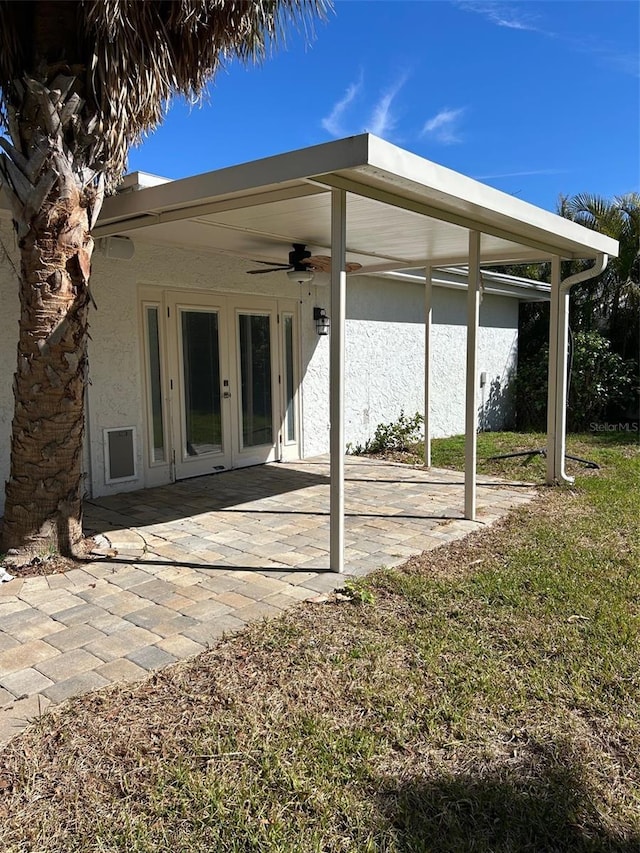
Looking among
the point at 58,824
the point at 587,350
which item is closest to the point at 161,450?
the point at 58,824

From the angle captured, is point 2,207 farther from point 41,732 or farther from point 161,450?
point 41,732

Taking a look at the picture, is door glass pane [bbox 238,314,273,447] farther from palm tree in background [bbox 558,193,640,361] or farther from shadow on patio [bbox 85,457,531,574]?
palm tree in background [bbox 558,193,640,361]

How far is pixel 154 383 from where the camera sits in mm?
7809

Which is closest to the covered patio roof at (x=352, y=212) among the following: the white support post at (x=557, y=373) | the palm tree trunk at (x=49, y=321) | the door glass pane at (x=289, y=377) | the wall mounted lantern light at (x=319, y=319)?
the white support post at (x=557, y=373)

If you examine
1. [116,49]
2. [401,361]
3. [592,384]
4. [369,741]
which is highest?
[116,49]

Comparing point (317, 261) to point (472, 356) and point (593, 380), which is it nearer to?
point (472, 356)

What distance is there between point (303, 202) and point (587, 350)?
400 inches

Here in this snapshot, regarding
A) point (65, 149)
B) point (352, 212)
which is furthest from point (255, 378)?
point (65, 149)

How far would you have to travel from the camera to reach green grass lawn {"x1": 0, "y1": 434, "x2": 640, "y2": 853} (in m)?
2.27

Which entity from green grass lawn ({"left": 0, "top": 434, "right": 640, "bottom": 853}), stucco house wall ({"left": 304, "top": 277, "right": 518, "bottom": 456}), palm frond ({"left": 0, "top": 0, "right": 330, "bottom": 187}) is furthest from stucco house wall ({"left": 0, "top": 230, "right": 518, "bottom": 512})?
green grass lawn ({"left": 0, "top": 434, "right": 640, "bottom": 853})

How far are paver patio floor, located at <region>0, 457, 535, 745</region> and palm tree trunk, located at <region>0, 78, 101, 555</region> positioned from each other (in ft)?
1.82

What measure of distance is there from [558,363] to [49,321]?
19.8ft

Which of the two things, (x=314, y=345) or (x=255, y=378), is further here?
(x=314, y=345)

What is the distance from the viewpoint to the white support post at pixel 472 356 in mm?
6074
